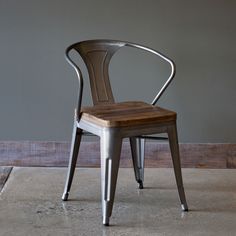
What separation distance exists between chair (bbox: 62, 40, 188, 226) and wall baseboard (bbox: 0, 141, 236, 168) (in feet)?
1.19

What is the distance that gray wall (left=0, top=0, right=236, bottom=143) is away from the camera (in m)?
3.21

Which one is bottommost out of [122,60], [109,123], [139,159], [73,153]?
[139,159]

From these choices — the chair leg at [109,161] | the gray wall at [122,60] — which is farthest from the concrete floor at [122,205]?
the gray wall at [122,60]

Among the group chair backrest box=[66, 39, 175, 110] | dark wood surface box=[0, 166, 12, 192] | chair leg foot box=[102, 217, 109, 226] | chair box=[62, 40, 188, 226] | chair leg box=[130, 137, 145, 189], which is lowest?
dark wood surface box=[0, 166, 12, 192]

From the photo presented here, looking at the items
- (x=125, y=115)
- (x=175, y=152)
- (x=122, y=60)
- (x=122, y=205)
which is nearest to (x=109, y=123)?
(x=125, y=115)

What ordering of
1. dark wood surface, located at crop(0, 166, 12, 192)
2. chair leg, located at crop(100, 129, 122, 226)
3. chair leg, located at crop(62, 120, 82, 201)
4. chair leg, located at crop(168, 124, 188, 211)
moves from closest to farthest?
chair leg, located at crop(100, 129, 122, 226), chair leg, located at crop(168, 124, 188, 211), chair leg, located at crop(62, 120, 82, 201), dark wood surface, located at crop(0, 166, 12, 192)

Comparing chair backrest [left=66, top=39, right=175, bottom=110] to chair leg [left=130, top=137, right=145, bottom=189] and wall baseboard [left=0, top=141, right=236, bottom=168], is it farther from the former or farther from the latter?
wall baseboard [left=0, top=141, right=236, bottom=168]

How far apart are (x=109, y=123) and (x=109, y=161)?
0.18 meters

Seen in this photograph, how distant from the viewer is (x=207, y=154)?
3348mm

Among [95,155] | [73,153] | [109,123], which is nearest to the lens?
[109,123]

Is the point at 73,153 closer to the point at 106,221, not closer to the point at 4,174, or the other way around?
the point at 106,221

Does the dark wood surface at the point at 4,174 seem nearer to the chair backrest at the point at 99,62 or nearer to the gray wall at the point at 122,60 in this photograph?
the gray wall at the point at 122,60

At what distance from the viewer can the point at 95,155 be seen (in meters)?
3.38

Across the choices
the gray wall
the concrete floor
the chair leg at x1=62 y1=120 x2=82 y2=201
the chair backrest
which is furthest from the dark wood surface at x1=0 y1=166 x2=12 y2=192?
the chair backrest
